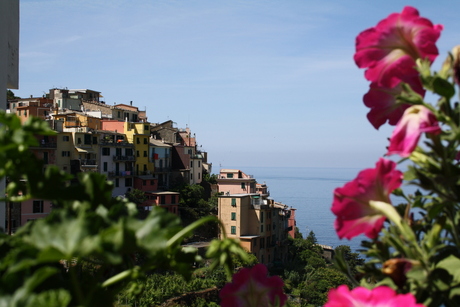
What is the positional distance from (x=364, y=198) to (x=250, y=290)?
21 centimetres

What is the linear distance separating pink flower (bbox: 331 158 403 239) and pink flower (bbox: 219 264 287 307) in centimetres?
16

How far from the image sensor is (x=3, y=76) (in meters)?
2.70

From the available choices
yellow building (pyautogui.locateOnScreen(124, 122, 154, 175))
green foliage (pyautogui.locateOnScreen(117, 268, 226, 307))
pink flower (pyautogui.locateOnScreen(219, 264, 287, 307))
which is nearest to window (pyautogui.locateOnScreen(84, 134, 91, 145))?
yellow building (pyautogui.locateOnScreen(124, 122, 154, 175))

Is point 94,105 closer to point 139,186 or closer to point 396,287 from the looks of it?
point 139,186

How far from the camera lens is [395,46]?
1.91 ft

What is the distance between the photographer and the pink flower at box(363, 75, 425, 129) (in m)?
0.62

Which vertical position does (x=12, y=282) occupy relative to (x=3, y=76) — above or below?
below

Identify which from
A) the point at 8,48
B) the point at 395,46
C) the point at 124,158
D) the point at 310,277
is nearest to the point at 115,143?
the point at 124,158

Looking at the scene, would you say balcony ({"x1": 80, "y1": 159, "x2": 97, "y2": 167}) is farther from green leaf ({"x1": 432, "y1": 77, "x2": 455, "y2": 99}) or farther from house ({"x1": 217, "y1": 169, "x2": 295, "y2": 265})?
green leaf ({"x1": 432, "y1": 77, "x2": 455, "y2": 99})

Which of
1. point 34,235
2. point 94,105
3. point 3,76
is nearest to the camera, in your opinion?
point 34,235

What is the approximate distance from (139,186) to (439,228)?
76.5 ft

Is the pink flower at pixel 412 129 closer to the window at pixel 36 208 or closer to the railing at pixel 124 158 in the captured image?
the window at pixel 36 208

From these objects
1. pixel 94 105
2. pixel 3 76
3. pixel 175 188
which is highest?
pixel 94 105

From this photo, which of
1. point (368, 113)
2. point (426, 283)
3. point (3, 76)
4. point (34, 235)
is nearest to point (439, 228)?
point (426, 283)
